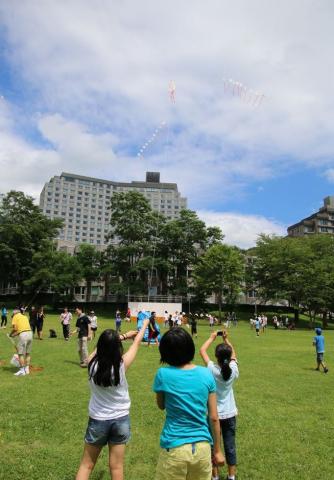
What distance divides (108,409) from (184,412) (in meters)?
1.17

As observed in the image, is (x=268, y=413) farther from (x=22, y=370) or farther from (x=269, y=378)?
(x=22, y=370)

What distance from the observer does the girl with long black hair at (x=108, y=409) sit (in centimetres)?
424

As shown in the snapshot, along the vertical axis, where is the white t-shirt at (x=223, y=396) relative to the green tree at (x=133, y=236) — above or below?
below

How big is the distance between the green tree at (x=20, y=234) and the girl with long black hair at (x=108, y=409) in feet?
194

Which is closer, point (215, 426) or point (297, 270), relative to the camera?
point (215, 426)

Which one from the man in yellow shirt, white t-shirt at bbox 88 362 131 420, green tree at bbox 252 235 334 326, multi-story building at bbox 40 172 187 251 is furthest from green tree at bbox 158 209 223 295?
multi-story building at bbox 40 172 187 251

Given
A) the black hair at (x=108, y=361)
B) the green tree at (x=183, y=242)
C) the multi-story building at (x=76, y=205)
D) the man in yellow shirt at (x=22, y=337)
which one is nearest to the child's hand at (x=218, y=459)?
the black hair at (x=108, y=361)

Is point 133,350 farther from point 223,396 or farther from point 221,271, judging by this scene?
point 221,271

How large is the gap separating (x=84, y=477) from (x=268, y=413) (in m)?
6.04

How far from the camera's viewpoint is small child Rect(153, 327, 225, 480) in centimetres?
331

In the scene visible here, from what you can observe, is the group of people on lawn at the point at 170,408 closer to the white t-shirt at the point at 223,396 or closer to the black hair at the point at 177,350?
the black hair at the point at 177,350

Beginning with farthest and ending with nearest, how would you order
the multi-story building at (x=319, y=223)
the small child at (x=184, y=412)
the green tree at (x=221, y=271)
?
the multi-story building at (x=319, y=223) → the green tree at (x=221, y=271) → the small child at (x=184, y=412)

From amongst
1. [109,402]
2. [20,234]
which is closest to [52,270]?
[20,234]

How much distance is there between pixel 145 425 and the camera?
7.98m
